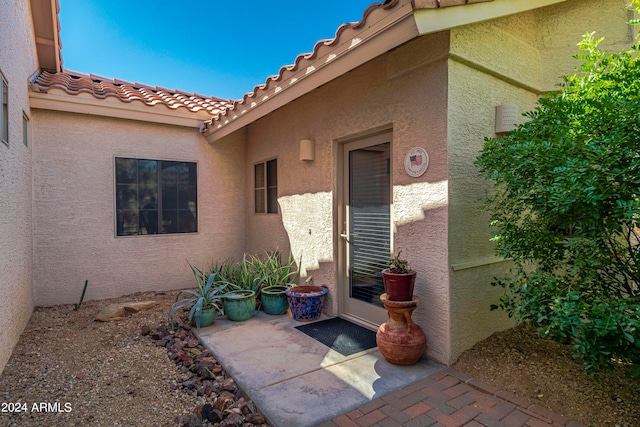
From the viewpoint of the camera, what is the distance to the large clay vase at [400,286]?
4.25 m

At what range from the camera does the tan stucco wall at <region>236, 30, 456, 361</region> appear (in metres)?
4.37

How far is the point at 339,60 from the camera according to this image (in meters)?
4.49

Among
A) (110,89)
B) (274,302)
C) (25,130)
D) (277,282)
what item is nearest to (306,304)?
(274,302)

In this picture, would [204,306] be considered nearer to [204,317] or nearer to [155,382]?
[204,317]

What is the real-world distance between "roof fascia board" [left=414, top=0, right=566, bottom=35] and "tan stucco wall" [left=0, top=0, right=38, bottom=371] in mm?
5138

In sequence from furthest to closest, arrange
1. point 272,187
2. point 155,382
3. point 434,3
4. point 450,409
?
point 272,187 < point 155,382 < point 434,3 < point 450,409

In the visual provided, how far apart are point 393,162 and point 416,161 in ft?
1.48

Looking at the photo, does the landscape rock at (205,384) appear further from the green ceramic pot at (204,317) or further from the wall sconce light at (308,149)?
the wall sconce light at (308,149)

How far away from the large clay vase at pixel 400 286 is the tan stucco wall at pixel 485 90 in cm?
55

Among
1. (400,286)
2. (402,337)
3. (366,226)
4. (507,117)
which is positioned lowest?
(402,337)

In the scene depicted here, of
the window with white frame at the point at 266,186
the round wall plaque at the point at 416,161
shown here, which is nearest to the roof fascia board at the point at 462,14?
the round wall plaque at the point at 416,161

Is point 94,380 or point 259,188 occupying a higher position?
point 259,188

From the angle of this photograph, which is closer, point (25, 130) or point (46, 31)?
point (25, 130)

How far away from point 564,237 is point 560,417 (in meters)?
1.80
